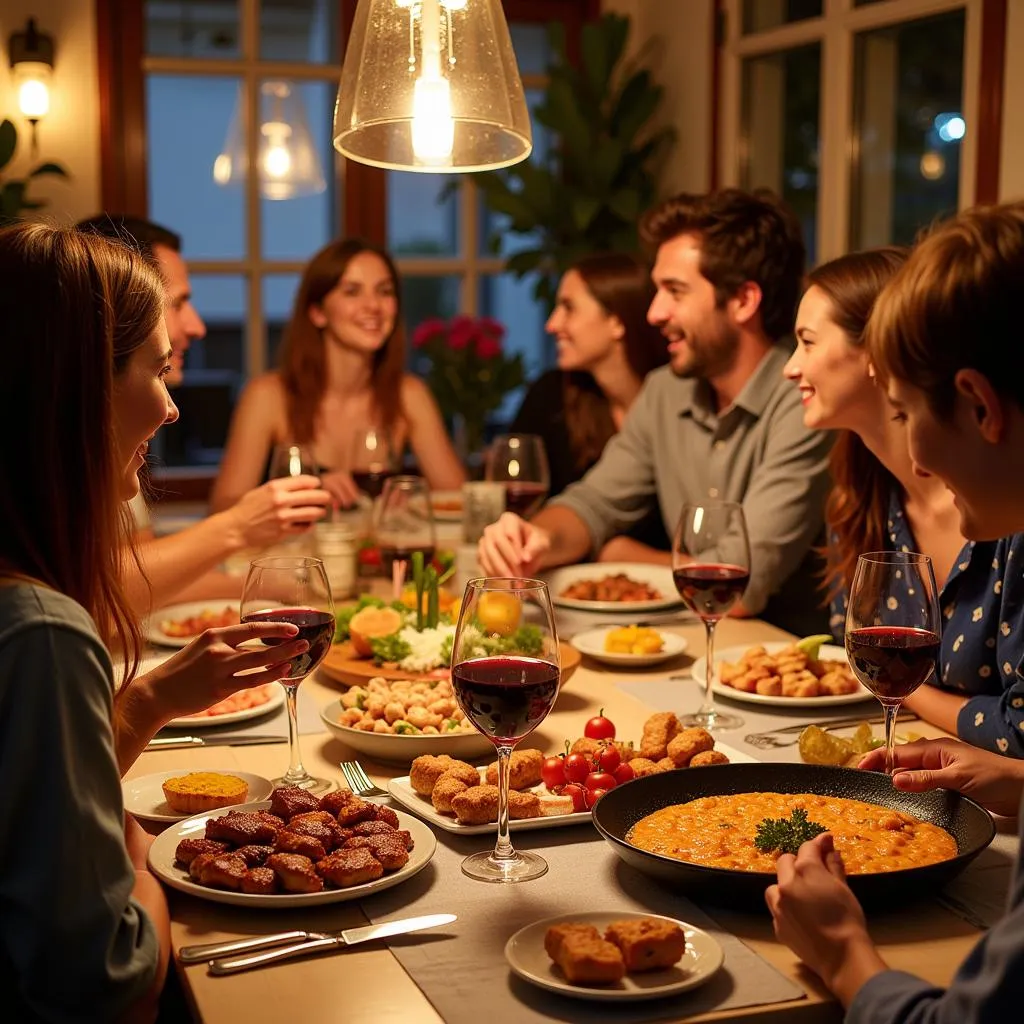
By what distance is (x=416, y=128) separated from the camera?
1.92 meters

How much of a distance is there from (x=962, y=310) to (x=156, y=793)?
100 cm

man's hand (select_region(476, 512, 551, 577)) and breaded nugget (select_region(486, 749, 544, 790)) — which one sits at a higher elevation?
→ man's hand (select_region(476, 512, 551, 577))

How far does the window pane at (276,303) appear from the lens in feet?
18.5

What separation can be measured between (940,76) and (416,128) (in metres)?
2.69

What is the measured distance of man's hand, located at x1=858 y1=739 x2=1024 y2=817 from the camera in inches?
54.4

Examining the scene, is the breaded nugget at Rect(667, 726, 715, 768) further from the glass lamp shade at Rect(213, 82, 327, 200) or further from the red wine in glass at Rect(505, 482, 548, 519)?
the glass lamp shade at Rect(213, 82, 327, 200)

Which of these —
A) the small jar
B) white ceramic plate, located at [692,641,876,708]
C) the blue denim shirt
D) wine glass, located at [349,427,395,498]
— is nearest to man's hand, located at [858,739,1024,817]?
the blue denim shirt

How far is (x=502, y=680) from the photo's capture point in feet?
4.25

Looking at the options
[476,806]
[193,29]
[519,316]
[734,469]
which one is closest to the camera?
[476,806]

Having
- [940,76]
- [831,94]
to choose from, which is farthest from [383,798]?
[831,94]

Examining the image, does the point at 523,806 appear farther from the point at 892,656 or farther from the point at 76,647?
the point at 76,647

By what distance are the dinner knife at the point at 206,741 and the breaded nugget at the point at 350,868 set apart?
524 mm

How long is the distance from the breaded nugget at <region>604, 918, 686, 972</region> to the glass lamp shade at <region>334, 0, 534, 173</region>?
118cm

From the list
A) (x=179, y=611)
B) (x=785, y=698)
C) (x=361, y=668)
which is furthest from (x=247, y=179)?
(x=785, y=698)
